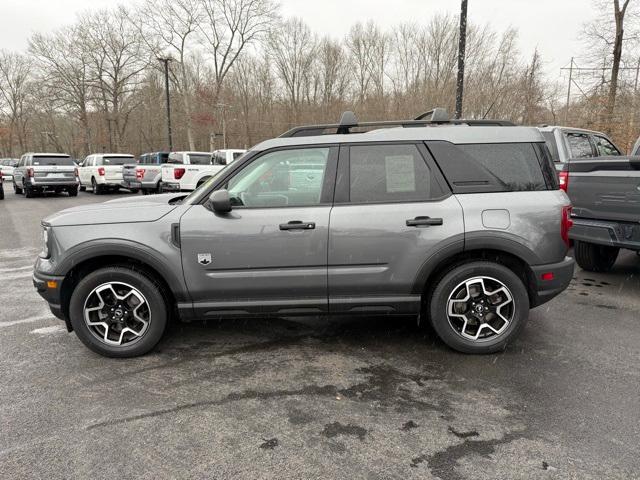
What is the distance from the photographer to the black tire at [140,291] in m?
3.63

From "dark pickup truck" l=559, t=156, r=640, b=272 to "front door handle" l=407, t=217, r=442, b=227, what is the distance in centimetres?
294

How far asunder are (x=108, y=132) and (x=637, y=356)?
54368 mm

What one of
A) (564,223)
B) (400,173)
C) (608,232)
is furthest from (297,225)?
(608,232)

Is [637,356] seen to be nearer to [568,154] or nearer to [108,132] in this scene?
[568,154]

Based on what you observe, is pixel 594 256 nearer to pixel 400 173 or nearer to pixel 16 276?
pixel 400 173

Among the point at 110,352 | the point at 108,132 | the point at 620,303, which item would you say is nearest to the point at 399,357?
the point at 110,352

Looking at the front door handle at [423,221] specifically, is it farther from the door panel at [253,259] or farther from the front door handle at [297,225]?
the front door handle at [297,225]

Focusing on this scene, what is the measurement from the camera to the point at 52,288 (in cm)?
363

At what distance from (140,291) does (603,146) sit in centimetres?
905

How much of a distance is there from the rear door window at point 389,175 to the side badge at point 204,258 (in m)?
1.24

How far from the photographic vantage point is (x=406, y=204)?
362 centimetres

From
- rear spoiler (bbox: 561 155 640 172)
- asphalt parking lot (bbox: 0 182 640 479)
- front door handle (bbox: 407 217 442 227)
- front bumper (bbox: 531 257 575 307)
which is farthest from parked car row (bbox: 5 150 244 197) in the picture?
front bumper (bbox: 531 257 575 307)

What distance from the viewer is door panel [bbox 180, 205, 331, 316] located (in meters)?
3.54

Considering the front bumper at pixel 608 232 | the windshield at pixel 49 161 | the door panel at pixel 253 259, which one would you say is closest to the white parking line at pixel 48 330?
the door panel at pixel 253 259
